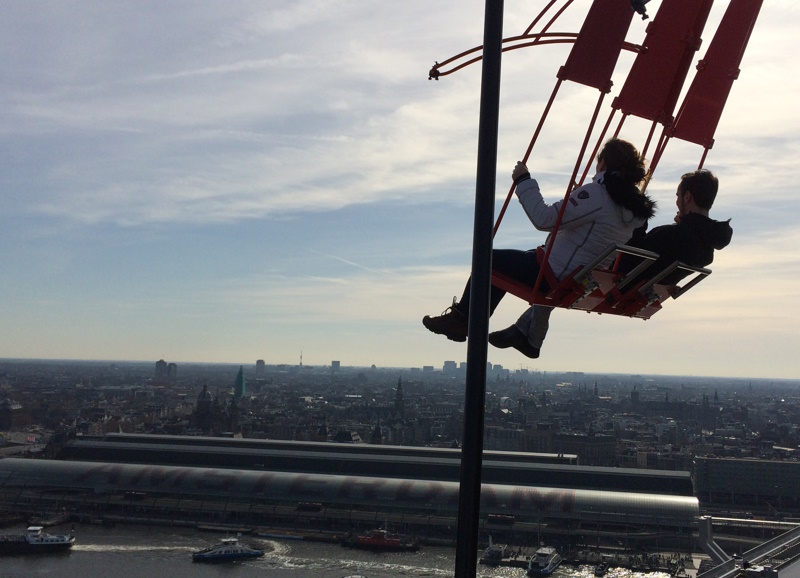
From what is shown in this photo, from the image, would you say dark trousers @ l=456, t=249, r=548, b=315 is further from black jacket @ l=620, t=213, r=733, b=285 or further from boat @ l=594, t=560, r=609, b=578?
boat @ l=594, t=560, r=609, b=578

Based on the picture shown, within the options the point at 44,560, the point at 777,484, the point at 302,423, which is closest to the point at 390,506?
the point at 44,560

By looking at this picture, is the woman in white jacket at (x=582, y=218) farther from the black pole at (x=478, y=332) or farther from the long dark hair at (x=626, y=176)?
the black pole at (x=478, y=332)

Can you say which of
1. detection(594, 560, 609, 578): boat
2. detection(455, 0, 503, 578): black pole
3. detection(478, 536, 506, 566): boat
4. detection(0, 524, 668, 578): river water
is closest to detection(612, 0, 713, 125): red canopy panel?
detection(455, 0, 503, 578): black pole

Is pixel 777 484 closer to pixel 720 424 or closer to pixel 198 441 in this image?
pixel 720 424

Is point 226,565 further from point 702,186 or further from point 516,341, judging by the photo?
point 702,186

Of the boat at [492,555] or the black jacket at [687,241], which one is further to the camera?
the boat at [492,555]

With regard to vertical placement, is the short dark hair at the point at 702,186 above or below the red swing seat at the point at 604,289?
above

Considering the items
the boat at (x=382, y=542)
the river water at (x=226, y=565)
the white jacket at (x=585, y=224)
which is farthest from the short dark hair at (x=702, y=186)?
the boat at (x=382, y=542)
